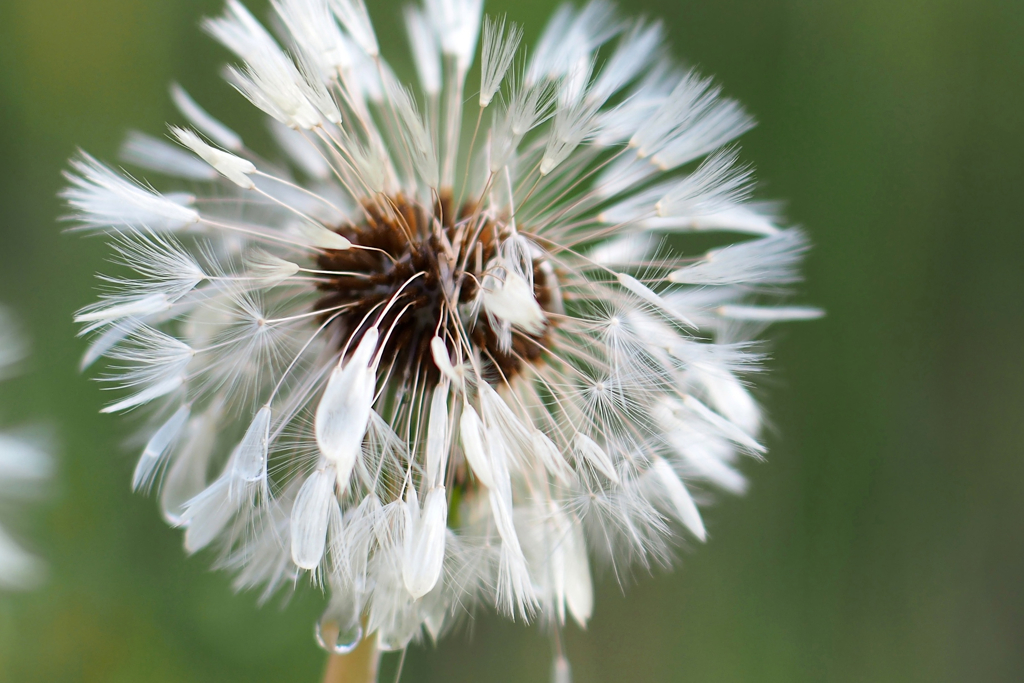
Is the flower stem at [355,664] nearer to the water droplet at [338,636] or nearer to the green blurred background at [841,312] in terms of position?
the water droplet at [338,636]

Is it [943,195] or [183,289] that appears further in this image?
[943,195]

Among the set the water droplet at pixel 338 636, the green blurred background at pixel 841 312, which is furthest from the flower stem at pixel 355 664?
the green blurred background at pixel 841 312

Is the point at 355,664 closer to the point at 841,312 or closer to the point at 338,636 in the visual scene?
the point at 338,636

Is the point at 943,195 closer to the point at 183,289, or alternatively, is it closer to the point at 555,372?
the point at 555,372

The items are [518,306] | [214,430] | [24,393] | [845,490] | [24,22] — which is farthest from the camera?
[845,490]

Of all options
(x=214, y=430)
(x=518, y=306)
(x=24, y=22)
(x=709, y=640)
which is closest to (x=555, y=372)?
(x=518, y=306)

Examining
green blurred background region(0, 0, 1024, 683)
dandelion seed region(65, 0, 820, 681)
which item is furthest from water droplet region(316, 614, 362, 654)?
green blurred background region(0, 0, 1024, 683)
